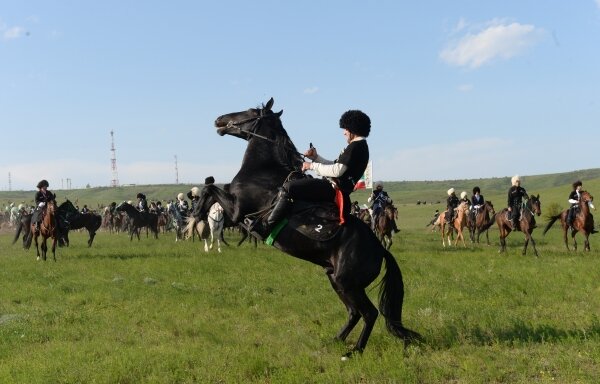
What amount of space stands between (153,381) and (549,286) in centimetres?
939

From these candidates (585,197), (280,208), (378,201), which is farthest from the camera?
(378,201)

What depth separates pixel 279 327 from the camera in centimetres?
933

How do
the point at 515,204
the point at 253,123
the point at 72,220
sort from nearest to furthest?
the point at 253,123 → the point at 515,204 → the point at 72,220

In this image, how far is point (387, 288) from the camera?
781cm

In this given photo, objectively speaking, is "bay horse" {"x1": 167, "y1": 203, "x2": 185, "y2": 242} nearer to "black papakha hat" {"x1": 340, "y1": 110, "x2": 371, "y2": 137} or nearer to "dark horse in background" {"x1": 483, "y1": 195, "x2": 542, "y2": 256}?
"dark horse in background" {"x1": 483, "y1": 195, "x2": 542, "y2": 256}

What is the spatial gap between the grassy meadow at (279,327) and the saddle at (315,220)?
1.58 metres

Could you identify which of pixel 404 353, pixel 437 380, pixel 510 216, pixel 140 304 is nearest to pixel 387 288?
pixel 404 353

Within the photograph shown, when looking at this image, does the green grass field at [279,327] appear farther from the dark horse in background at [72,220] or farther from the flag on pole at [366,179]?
the dark horse in background at [72,220]

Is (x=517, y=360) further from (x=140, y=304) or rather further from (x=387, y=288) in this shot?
(x=140, y=304)

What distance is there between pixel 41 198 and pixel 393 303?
1736cm

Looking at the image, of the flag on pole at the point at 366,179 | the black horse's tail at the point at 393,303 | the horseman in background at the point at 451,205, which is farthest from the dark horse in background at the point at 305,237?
the horseman in background at the point at 451,205

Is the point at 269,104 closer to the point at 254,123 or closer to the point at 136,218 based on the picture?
the point at 254,123

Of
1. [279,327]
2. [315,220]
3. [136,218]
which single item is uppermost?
[315,220]

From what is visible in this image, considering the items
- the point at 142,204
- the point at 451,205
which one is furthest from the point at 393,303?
the point at 142,204
